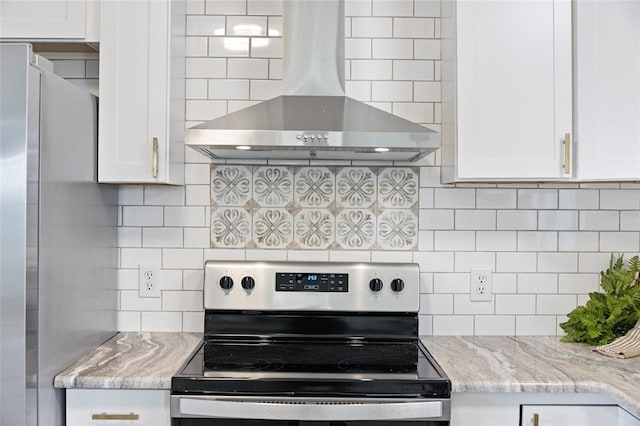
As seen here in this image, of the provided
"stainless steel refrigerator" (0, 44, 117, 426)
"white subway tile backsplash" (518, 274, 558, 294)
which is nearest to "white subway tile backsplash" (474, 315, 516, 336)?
"white subway tile backsplash" (518, 274, 558, 294)

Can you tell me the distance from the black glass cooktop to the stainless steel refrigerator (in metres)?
0.38

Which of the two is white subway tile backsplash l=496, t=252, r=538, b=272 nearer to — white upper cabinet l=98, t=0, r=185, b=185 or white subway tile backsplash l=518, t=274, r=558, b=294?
white subway tile backsplash l=518, t=274, r=558, b=294

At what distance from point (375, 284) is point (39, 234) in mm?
1156

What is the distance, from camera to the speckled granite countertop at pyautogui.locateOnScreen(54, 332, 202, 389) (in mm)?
1691

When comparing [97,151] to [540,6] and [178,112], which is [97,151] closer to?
[178,112]

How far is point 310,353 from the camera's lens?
201 cm

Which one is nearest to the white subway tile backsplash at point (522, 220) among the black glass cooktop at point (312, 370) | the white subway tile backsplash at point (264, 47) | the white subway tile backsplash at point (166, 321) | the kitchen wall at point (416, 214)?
the kitchen wall at point (416, 214)

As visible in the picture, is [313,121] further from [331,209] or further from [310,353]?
[310,353]

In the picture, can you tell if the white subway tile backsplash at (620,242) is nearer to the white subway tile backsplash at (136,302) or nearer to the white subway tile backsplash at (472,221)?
the white subway tile backsplash at (472,221)

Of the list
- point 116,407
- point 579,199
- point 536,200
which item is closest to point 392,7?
point 536,200

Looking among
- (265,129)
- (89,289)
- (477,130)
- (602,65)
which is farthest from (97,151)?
(602,65)

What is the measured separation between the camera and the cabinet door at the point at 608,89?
2.00 m

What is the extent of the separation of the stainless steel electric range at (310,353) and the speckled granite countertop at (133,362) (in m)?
0.07

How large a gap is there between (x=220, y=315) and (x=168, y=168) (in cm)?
59
